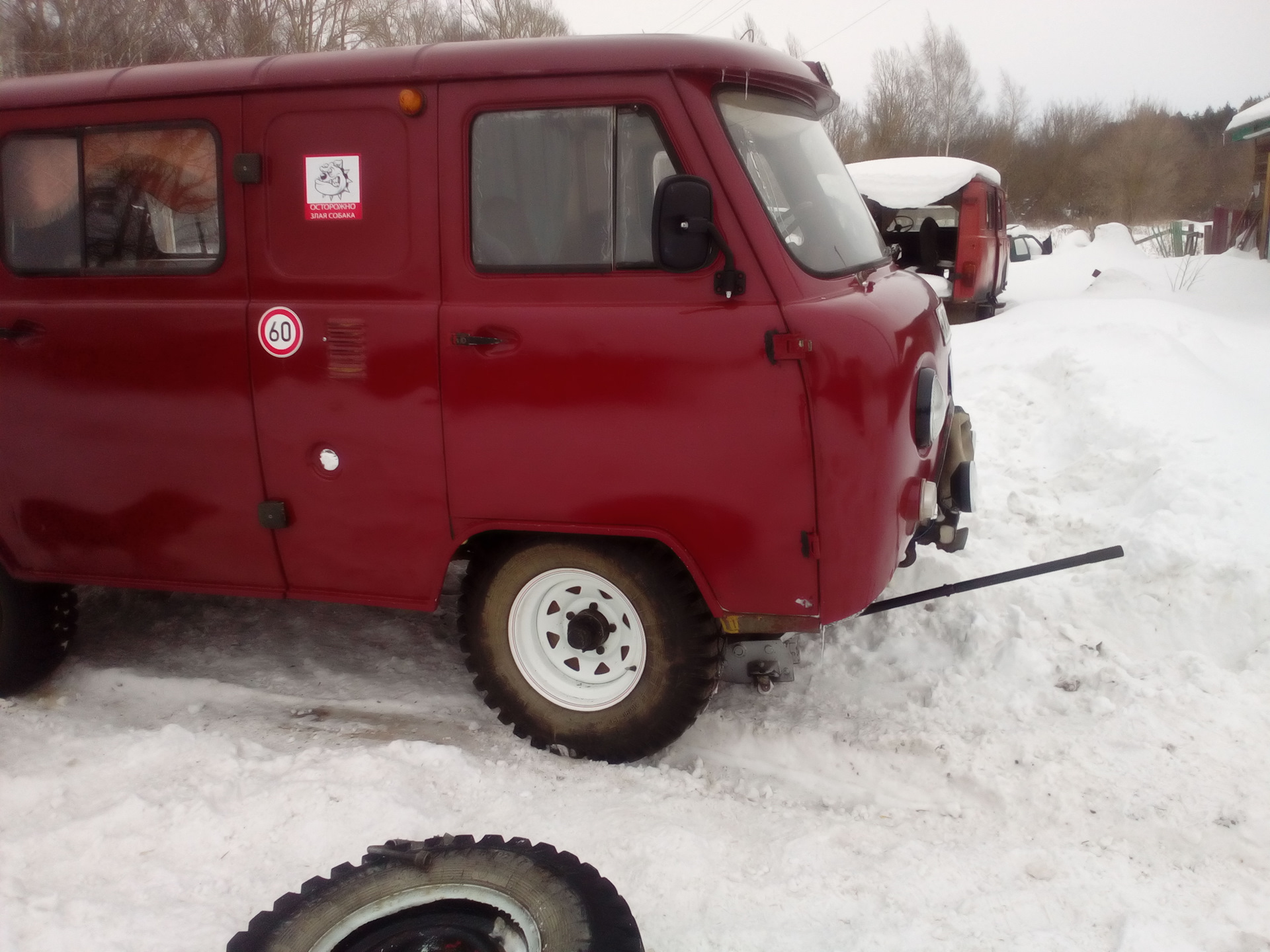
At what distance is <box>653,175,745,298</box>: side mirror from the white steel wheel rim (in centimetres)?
114

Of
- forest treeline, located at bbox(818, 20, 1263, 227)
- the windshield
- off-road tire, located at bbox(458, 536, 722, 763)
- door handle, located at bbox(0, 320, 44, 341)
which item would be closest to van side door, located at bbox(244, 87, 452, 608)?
off-road tire, located at bbox(458, 536, 722, 763)

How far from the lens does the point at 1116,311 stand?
407 inches

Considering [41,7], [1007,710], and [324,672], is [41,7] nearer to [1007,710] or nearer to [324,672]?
[324,672]

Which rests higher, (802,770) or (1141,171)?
(1141,171)

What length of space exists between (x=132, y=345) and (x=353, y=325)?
3.06 feet

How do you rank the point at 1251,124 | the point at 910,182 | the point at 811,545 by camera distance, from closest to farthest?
1. the point at 811,545
2. the point at 910,182
3. the point at 1251,124

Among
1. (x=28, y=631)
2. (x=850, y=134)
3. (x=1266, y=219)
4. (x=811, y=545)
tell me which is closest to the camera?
(x=811, y=545)

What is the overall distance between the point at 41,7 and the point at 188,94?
17076mm

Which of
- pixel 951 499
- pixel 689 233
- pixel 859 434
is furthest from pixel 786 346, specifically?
pixel 951 499

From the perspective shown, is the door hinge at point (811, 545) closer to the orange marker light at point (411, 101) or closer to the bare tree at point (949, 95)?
the orange marker light at point (411, 101)

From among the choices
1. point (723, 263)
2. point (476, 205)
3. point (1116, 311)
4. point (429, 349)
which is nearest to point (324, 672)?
point (429, 349)

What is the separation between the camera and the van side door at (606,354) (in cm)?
313

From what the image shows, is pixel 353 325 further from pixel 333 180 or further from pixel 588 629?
pixel 588 629

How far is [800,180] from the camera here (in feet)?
11.6
